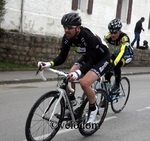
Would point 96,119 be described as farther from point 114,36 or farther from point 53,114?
point 114,36

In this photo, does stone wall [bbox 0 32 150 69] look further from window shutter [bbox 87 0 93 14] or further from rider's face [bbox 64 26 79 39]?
rider's face [bbox 64 26 79 39]

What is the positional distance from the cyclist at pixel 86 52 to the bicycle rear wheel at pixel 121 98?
6.95 ft

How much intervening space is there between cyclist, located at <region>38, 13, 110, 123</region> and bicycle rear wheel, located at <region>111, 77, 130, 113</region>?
6.95 ft

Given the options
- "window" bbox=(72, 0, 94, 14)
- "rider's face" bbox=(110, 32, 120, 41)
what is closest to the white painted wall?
"window" bbox=(72, 0, 94, 14)

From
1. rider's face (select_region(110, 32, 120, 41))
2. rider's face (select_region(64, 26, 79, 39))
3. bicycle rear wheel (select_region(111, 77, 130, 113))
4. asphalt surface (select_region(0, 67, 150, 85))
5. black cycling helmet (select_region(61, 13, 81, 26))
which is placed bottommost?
asphalt surface (select_region(0, 67, 150, 85))

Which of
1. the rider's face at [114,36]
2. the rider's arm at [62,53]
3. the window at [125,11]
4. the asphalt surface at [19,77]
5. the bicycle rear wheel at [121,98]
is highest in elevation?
the window at [125,11]

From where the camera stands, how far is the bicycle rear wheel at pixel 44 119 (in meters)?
5.35

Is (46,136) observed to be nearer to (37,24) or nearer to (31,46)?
(31,46)

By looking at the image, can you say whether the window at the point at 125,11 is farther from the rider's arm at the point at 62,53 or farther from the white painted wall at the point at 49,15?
the rider's arm at the point at 62,53

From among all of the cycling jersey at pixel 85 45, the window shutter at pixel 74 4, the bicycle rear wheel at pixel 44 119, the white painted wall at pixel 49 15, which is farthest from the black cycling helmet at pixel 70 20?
the window shutter at pixel 74 4

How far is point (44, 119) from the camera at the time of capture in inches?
221

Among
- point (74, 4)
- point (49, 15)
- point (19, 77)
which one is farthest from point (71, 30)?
point (74, 4)

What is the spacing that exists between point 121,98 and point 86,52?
3.21 meters

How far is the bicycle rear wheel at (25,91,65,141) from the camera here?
17.6 ft
